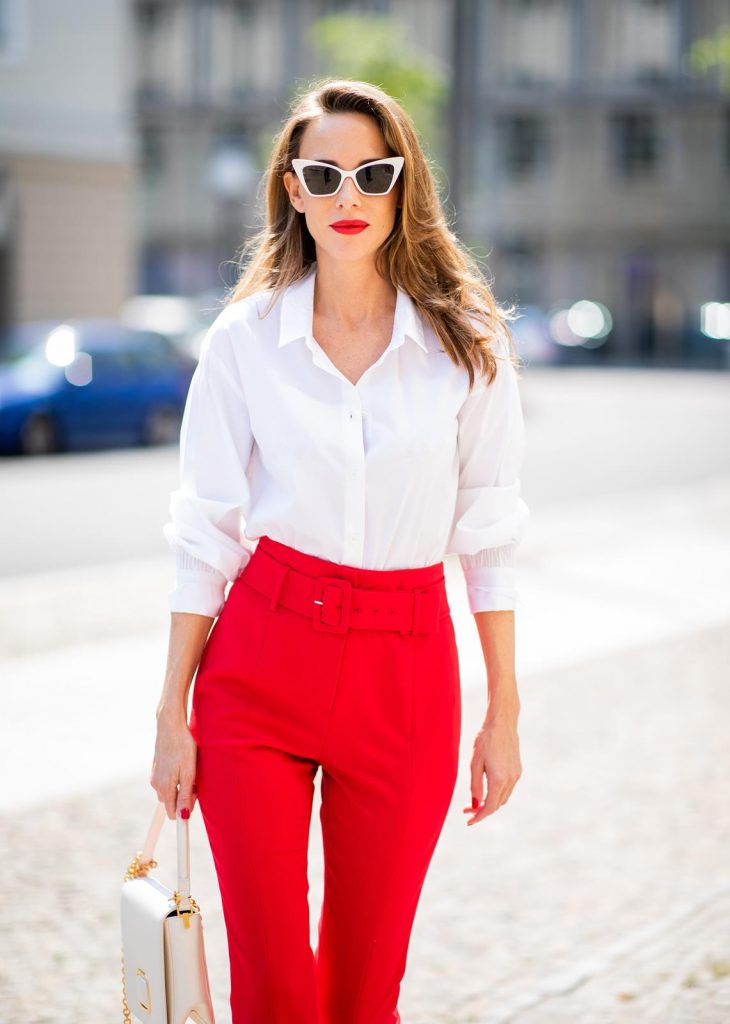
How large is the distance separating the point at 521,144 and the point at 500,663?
142 ft

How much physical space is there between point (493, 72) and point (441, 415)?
1730 inches

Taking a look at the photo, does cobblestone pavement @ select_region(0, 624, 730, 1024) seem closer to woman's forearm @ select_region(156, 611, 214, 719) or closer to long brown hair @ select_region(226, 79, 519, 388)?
woman's forearm @ select_region(156, 611, 214, 719)

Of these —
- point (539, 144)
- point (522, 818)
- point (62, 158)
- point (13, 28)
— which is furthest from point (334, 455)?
point (539, 144)

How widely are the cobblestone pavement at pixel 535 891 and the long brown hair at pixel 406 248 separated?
1678 mm

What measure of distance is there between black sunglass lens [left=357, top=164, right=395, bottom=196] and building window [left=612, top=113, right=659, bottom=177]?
42.5 metres

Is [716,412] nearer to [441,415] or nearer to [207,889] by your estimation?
[207,889]

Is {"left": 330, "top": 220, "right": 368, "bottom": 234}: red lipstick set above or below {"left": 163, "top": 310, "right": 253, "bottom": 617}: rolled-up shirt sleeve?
above

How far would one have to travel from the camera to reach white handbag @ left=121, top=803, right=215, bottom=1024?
2.30 meters

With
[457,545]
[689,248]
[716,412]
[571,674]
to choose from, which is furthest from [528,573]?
[689,248]

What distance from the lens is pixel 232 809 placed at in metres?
2.25

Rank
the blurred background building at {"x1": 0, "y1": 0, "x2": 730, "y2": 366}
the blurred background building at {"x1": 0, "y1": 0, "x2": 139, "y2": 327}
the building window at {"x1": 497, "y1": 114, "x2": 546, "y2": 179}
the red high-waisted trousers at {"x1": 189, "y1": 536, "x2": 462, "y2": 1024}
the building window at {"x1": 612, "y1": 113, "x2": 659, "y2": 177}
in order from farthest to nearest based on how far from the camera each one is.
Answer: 1. the building window at {"x1": 497, "y1": 114, "x2": 546, "y2": 179}
2. the building window at {"x1": 612, "y1": 113, "x2": 659, "y2": 177}
3. the blurred background building at {"x1": 0, "y1": 0, "x2": 730, "y2": 366}
4. the blurred background building at {"x1": 0, "y1": 0, "x2": 139, "y2": 327}
5. the red high-waisted trousers at {"x1": 189, "y1": 536, "x2": 462, "y2": 1024}

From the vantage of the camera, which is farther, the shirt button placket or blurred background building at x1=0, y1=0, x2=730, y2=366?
blurred background building at x1=0, y1=0, x2=730, y2=366

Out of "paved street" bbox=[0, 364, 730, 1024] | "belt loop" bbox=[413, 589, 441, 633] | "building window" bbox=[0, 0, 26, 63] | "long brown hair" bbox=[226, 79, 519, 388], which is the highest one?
"building window" bbox=[0, 0, 26, 63]

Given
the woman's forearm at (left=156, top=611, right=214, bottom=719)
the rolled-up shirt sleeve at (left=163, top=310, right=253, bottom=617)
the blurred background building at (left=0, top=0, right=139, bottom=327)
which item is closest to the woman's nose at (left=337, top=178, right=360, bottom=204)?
the rolled-up shirt sleeve at (left=163, top=310, right=253, bottom=617)
